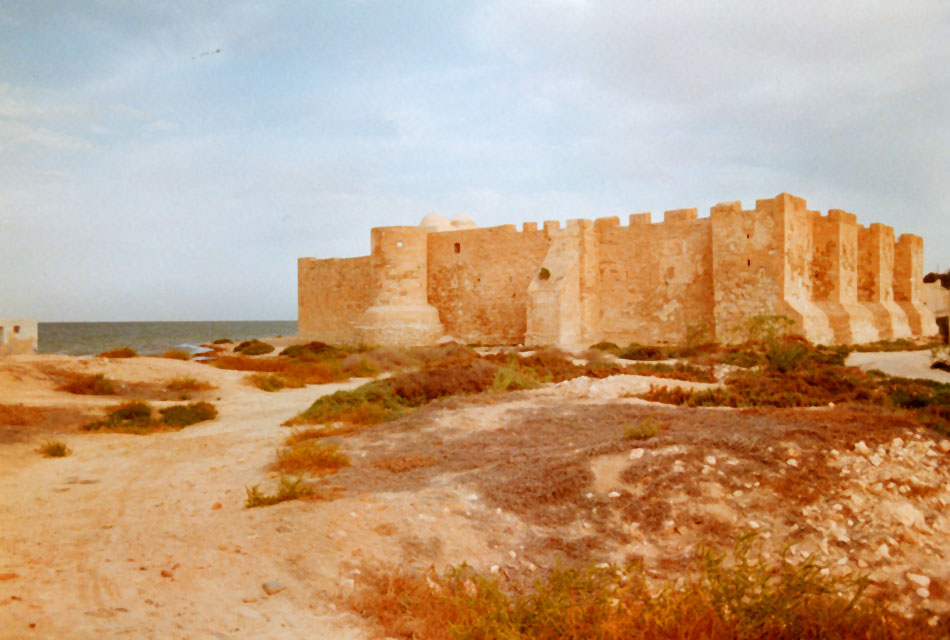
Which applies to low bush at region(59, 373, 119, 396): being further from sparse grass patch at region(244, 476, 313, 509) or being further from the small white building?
sparse grass patch at region(244, 476, 313, 509)

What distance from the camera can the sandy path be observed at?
3.04 meters

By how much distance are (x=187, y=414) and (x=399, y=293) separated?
40.2ft

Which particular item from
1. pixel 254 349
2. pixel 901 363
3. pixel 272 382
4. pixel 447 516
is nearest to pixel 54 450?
pixel 447 516

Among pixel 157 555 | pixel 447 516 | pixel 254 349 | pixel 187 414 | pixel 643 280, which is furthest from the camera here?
pixel 254 349

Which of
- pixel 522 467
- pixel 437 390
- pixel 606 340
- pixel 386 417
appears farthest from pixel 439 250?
pixel 522 467

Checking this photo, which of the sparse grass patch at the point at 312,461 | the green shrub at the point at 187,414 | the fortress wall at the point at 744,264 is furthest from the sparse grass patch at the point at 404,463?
the fortress wall at the point at 744,264

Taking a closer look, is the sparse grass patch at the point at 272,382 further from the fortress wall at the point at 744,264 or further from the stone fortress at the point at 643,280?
the fortress wall at the point at 744,264

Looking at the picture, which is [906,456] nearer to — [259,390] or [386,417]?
[386,417]

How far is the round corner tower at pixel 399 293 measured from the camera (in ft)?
68.8

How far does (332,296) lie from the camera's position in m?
25.2

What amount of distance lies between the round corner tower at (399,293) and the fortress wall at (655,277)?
5.94 metres

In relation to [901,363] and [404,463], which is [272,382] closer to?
[404,463]

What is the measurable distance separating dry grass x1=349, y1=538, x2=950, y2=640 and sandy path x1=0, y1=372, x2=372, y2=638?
35 centimetres

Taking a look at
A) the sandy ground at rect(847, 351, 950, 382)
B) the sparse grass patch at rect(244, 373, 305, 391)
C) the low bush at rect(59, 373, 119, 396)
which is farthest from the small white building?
the sandy ground at rect(847, 351, 950, 382)
